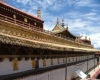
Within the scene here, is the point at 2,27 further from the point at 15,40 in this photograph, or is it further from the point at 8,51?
the point at 15,40

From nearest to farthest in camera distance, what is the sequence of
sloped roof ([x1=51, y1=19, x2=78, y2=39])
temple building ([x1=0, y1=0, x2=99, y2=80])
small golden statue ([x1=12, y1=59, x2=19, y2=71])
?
temple building ([x1=0, y1=0, x2=99, y2=80]), small golden statue ([x1=12, y1=59, x2=19, y2=71]), sloped roof ([x1=51, y1=19, x2=78, y2=39])

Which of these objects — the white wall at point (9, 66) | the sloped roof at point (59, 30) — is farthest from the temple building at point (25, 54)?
the sloped roof at point (59, 30)

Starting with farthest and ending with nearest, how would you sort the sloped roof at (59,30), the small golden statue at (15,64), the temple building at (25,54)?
the sloped roof at (59,30) < the small golden statue at (15,64) < the temple building at (25,54)

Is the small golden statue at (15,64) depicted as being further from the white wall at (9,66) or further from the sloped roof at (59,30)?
the sloped roof at (59,30)

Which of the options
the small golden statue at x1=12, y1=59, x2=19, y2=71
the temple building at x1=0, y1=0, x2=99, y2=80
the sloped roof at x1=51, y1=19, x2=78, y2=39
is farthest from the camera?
the sloped roof at x1=51, y1=19, x2=78, y2=39

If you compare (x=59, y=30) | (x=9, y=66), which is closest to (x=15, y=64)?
(x=9, y=66)

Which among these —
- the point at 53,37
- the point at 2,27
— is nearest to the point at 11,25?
the point at 2,27

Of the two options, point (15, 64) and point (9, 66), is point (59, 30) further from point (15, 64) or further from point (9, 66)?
point (9, 66)

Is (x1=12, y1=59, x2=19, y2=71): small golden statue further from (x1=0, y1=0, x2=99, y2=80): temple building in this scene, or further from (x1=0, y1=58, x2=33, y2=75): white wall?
(x1=0, y1=58, x2=33, y2=75): white wall

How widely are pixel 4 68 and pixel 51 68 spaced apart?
5535 mm

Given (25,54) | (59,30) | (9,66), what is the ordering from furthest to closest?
(59,30), (25,54), (9,66)

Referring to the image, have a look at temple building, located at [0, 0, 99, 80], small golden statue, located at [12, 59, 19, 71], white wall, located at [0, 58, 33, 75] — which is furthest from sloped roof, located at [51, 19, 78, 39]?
small golden statue, located at [12, 59, 19, 71]

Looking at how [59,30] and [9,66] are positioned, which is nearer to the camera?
[9,66]

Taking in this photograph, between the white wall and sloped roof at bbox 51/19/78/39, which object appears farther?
sloped roof at bbox 51/19/78/39
